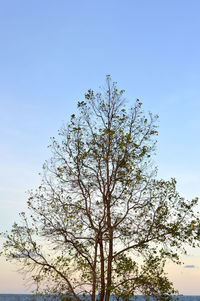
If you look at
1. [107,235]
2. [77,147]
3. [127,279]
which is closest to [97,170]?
[77,147]

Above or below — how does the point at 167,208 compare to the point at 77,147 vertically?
below

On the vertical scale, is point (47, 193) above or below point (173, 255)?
above

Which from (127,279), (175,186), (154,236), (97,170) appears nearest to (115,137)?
(97,170)

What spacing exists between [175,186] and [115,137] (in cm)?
407

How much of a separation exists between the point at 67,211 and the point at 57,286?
388 cm

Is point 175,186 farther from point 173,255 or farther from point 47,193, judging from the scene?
point 47,193

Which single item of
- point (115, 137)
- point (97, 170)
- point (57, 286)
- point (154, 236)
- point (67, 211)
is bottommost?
point (57, 286)

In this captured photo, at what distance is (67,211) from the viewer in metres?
22.4

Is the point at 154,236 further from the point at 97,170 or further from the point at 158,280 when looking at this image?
the point at 97,170

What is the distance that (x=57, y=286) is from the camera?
870 inches

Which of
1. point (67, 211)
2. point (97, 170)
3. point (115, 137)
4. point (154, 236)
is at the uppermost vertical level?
point (115, 137)

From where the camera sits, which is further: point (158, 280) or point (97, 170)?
point (97, 170)

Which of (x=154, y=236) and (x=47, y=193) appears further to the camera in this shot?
(x=47, y=193)

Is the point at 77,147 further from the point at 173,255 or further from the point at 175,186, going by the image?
the point at 173,255
